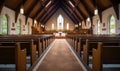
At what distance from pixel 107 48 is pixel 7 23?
12705 mm

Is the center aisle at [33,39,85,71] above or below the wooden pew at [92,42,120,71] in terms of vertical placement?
below

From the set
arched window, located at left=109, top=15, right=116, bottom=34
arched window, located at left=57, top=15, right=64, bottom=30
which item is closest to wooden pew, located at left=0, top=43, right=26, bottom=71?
arched window, located at left=109, top=15, right=116, bottom=34

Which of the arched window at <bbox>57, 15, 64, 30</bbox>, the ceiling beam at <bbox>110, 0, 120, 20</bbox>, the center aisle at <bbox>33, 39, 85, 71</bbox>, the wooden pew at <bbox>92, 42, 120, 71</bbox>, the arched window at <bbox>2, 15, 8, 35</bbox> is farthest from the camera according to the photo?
the arched window at <bbox>57, 15, 64, 30</bbox>

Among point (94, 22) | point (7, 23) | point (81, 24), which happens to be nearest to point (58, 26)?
point (81, 24)

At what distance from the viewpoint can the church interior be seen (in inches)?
137

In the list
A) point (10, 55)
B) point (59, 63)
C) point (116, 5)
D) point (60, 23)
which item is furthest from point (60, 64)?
point (60, 23)

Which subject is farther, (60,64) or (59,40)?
(59,40)

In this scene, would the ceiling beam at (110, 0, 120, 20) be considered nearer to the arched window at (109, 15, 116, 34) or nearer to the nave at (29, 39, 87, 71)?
the arched window at (109, 15, 116, 34)

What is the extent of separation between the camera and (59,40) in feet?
67.4

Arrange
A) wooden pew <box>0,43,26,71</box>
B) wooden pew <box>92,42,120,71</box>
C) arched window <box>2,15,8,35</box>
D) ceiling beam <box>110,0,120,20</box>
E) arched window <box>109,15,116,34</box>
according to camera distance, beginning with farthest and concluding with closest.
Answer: arched window <box>109,15,116,34</box> → arched window <box>2,15,8,35</box> → ceiling beam <box>110,0,120,20</box> → wooden pew <box>92,42,120,71</box> → wooden pew <box>0,43,26,71</box>

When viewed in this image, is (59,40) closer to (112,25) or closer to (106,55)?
(112,25)

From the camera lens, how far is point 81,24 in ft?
90.9

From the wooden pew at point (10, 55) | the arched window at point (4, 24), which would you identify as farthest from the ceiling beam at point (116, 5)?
the wooden pew at point (10, 55)

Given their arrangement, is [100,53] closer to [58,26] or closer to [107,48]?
[107,48]
